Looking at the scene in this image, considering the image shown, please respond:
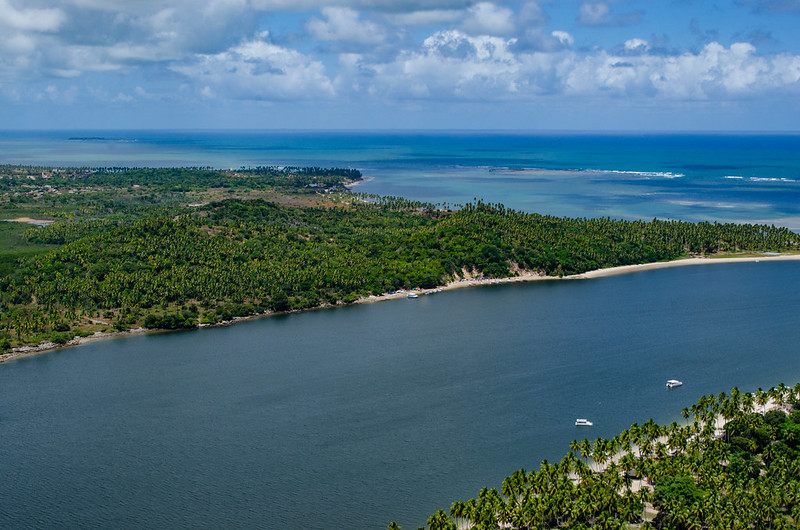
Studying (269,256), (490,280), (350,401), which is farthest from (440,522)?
(269,256)

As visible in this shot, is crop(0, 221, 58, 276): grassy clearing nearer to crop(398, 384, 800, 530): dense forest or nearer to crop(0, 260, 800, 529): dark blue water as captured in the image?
crop(0, 260, 800, 529): dark blue water

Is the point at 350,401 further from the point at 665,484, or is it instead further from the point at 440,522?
the point at 665,484

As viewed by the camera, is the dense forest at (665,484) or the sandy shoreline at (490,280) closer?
the dense forest at (665,484)

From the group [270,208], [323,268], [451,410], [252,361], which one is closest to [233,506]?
[451,410]

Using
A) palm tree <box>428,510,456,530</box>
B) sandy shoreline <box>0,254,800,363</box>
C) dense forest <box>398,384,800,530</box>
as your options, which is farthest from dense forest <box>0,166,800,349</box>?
palm tree <box>428,510,456,530</box>

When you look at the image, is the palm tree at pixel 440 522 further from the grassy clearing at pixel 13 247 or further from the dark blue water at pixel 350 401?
the grassy clearing at pixel 13 247

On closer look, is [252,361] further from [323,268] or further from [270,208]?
[270,208]

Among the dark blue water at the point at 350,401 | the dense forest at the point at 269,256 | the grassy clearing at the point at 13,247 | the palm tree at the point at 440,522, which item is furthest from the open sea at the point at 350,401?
the grassy clearing at the point at 13,247
